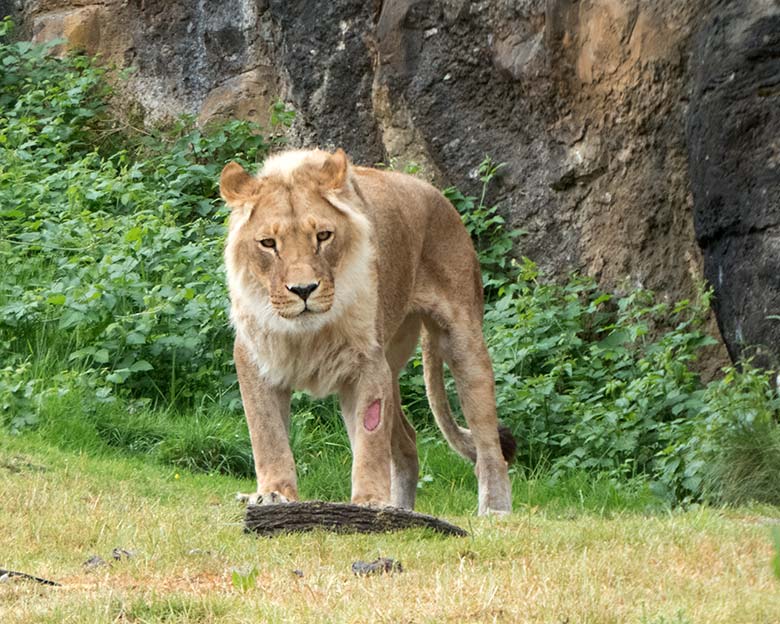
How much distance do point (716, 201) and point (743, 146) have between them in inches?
15.2

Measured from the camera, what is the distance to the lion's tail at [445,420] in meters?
8.30

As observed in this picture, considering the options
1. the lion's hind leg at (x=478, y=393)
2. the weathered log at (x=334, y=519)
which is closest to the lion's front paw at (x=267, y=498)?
the weathered log at (x=334, y=519)

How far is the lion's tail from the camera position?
830 cm

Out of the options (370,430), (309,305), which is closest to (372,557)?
(370,430)

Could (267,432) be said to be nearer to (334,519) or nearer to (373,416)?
(373,416)

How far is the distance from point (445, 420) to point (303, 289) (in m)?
2.34

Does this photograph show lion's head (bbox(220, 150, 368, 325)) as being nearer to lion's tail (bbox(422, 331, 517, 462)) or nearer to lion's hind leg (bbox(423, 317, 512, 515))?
lion's hind leg (bbox(423, 317, 512, 515))

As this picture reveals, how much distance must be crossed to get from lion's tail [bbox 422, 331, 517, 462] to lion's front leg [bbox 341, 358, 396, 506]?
1583mm

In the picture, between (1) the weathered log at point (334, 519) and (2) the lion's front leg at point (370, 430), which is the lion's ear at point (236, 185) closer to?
(2) the lion's front leg at point (370, 430)

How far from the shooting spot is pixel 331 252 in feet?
21.7

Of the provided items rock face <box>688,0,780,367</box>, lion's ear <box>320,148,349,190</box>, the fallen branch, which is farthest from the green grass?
rock face <box>688,0,780,367</box>

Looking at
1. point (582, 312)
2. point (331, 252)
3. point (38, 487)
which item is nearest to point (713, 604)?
point (331, 252)

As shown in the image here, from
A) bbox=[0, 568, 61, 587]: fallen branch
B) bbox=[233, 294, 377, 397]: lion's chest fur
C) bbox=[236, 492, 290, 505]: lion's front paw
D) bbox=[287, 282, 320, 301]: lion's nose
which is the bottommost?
bbox=[236, 492, 290, 505]: lion's front paw

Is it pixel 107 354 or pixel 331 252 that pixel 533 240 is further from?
pixel 331 252
